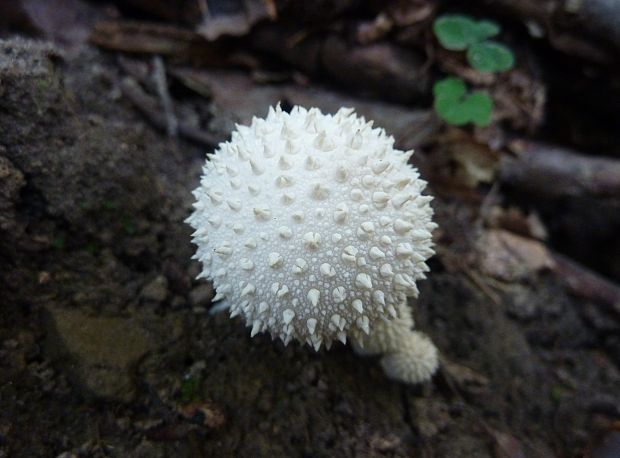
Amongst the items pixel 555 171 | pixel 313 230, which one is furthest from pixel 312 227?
pixel 555 171

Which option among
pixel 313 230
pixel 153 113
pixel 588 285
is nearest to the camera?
pixel 313 230

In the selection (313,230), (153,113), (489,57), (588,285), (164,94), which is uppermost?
(489,57)

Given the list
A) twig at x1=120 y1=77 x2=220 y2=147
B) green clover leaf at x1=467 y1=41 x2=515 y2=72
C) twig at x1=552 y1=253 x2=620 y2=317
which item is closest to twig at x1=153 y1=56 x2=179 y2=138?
twig at x1=120 y1=77 x2=220 y2=147

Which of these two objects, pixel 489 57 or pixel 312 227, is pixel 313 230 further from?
pixel 489 57

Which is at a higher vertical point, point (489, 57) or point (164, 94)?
point (489, 57)

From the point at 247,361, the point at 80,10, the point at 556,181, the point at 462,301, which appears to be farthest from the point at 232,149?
the point at 556,181

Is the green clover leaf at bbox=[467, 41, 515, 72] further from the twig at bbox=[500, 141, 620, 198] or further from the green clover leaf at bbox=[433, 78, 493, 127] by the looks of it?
the twig at bbox=[500, 141, 620, 198]

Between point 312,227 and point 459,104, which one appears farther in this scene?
point 459,104
